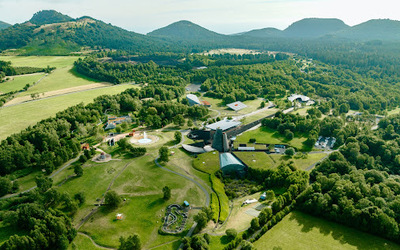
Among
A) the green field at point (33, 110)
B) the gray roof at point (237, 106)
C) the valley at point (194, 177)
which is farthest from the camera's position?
the gray roof at point (237, 106)

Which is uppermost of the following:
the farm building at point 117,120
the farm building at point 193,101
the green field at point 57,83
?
the green field at point 57,83

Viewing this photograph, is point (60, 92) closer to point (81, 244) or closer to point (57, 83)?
point (57, 83)

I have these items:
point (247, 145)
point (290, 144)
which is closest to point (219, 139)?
point (247, 145)

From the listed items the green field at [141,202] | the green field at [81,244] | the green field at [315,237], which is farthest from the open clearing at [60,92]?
the green field at [315,237]

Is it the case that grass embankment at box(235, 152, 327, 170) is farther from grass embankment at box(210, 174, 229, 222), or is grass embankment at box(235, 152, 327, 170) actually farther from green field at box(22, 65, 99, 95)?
green field at box(22, 65, 99, 95)

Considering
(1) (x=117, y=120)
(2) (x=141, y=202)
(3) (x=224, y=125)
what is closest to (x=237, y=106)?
(3) (x=224, y=125)

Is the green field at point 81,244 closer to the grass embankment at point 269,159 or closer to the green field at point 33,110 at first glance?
the grass embankment at point 269,159

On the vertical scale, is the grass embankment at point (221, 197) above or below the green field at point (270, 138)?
below

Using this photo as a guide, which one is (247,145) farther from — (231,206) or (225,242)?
(225,242)
